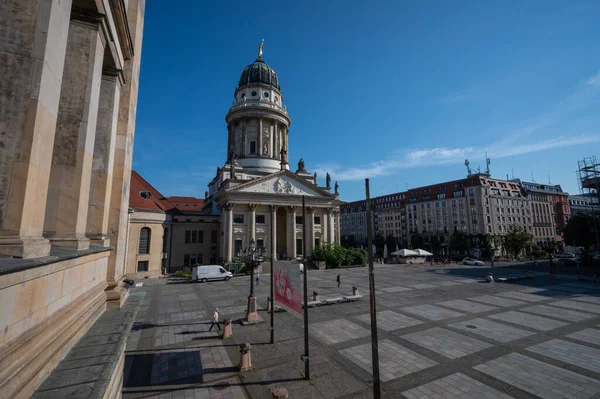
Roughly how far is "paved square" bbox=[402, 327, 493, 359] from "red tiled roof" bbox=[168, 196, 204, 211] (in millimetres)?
53996

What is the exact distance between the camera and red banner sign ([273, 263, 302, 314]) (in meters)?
10.3

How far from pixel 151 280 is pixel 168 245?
25.5ft

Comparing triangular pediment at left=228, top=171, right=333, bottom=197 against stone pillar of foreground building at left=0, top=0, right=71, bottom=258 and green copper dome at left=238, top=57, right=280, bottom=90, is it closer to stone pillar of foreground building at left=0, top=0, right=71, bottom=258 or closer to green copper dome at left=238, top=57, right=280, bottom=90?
green copper dome at left=238, top=57, right=280, bottom=90

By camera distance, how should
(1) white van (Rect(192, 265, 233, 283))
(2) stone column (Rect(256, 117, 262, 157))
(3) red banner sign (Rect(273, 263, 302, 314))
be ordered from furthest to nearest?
(2) stone column (Rect(256, 117, 262, 157))
(1) white van (Rect(192, 265, 233, 283))
(3) red banner sign (Rect(273, 263, 302, 314))

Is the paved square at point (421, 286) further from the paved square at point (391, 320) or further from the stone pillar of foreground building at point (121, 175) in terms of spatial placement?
the stone pillar of foreground building at point (121, 175)

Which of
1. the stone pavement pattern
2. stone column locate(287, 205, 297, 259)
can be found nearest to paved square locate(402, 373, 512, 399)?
the stone pavement pattern

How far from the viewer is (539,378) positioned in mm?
8992

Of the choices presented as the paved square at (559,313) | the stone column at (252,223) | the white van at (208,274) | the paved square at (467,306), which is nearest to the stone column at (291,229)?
the stone column at (252,223)

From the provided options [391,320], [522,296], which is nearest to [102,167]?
[391,320]

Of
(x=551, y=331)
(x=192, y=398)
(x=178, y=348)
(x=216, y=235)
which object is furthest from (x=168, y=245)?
(x=551, y=331)

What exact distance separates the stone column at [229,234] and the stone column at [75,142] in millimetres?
35492

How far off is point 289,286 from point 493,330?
428 inches

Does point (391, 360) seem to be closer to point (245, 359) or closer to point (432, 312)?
point (245, 359)

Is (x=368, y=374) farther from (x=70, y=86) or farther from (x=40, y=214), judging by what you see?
(x=70, y=86)
